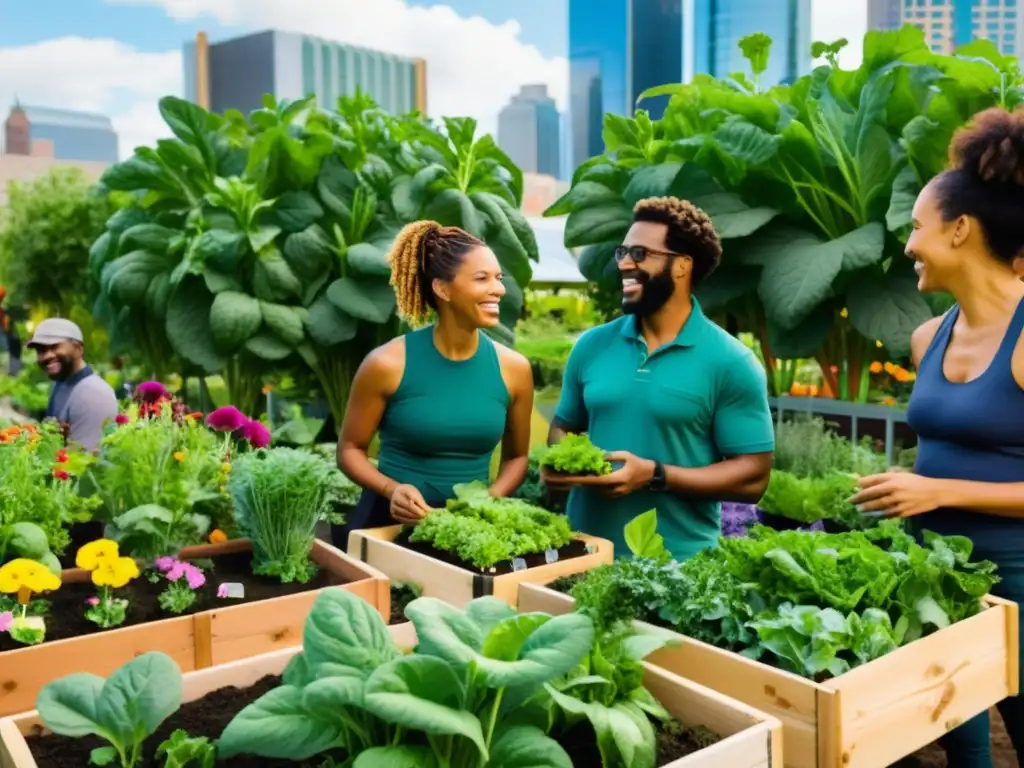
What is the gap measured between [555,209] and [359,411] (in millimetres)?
2306

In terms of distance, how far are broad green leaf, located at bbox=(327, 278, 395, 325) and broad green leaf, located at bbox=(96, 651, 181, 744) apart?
366 centimetres

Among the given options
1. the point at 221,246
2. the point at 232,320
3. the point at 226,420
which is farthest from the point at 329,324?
the point at 226,420

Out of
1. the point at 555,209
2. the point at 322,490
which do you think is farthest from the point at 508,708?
the point at 555,209

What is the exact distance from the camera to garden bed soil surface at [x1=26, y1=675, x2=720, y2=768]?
113 centimetres

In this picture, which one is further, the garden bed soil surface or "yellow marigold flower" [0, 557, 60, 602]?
"yellow marigold flower" [0, 557, 60, 602]

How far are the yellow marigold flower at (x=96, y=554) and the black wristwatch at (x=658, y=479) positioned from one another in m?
1.06

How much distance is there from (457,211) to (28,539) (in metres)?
3.43

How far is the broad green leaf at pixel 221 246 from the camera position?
482 cm

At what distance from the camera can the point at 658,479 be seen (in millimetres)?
Answer: 2074

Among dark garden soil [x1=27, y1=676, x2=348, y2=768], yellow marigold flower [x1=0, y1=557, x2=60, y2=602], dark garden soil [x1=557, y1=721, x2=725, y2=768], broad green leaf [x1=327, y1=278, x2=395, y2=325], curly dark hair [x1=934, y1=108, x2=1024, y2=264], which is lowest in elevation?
dark garden soil [x1=557, y1=721, x2=725, y2=768]

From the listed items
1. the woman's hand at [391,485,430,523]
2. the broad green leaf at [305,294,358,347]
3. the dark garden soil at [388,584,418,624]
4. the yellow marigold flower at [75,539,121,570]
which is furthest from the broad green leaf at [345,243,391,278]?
the yellow marigold flower at [75,539,121,570]

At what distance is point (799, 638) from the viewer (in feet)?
4.43

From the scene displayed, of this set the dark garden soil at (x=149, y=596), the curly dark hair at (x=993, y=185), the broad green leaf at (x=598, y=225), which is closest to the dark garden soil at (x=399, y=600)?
the dark garden soil at (x=149, y=596)

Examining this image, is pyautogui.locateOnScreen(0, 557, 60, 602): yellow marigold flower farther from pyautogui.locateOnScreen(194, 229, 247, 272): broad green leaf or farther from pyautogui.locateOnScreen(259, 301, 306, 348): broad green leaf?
pyautogui.locateOnScreen(194, 229, 247, 272): broad green leaf
